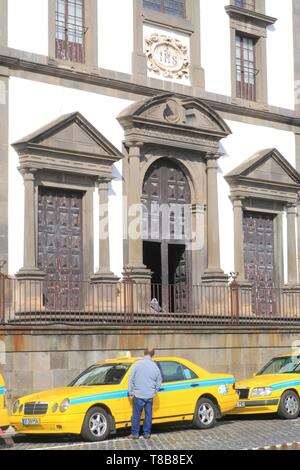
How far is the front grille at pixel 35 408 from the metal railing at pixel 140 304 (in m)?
4.24

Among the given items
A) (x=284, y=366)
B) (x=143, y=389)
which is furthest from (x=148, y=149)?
(x=143, y=389)

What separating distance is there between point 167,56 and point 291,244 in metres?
6.72

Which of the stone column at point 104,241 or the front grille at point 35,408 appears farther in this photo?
the stone column at point 104,241

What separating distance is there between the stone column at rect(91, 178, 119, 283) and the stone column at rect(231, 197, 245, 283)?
4393mm

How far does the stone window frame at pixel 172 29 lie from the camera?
89.5ft

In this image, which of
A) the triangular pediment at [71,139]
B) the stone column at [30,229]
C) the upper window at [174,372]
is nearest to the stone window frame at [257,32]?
the triangular pediment at [71,139]

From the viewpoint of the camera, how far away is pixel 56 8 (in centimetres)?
2595

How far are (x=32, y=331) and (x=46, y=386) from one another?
1.19 metres

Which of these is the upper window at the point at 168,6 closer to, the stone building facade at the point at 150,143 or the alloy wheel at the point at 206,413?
the stone building facade at the point at 150,143

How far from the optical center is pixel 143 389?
17.8 m

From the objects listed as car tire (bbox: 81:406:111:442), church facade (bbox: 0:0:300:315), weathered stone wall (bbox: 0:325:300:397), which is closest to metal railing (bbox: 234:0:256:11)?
church facade (bbox: 0:0:300:315)

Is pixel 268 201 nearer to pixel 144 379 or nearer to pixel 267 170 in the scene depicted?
pixel 267 170
